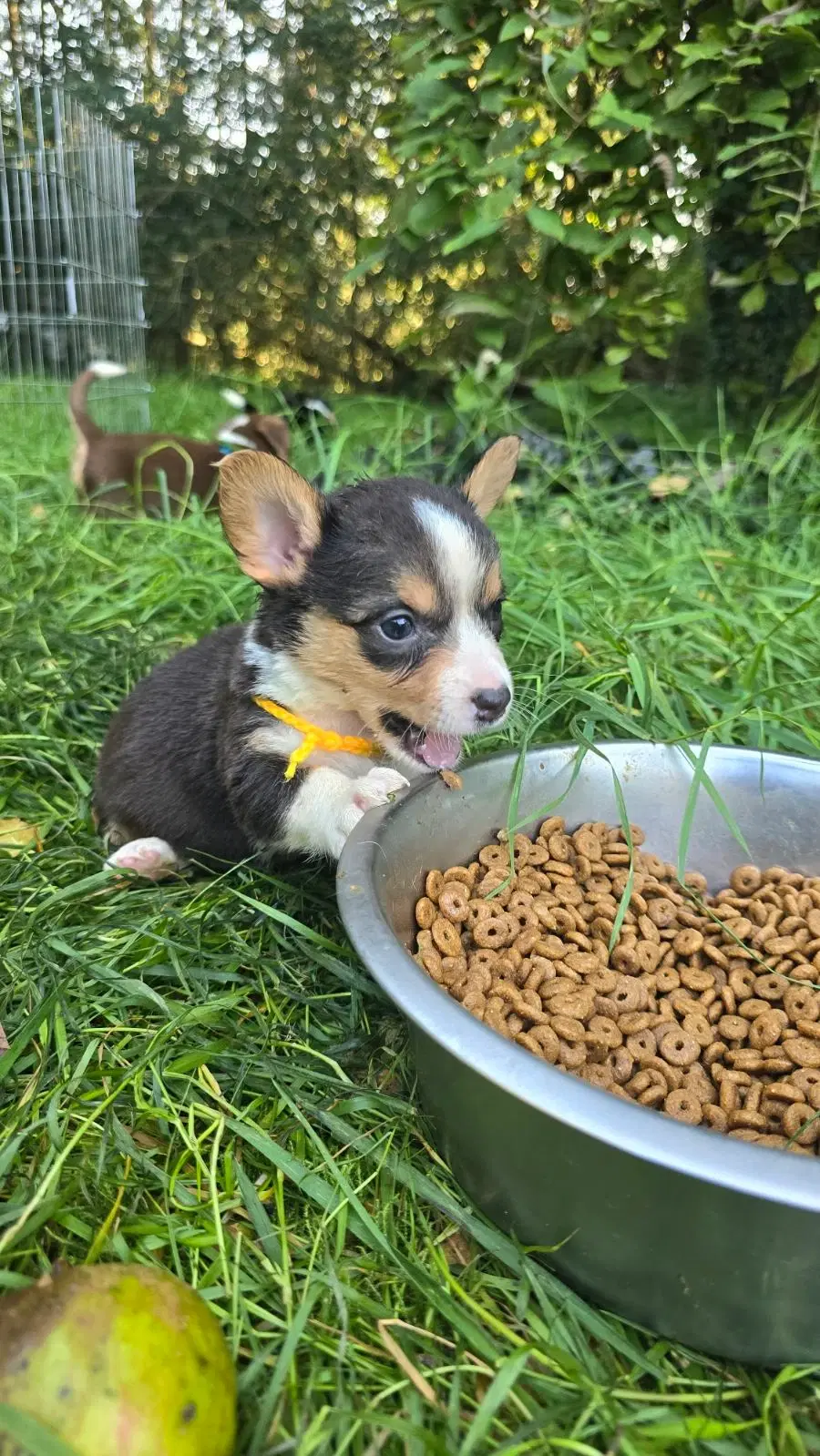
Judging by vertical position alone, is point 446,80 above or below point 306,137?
below

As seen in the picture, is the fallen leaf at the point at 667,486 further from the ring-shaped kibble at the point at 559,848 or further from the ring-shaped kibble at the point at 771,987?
the ring-shaped kibble at the point at 771,987

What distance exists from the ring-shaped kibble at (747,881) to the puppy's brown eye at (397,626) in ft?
3.20

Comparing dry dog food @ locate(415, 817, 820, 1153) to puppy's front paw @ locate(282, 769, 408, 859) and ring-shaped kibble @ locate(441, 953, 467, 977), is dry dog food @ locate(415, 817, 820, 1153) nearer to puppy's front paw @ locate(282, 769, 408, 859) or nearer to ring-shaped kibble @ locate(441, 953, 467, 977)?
ring-shaped kibble @ locate(441, 953, 467, 977)

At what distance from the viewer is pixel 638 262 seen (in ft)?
16.5

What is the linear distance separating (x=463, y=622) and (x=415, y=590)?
0.14m

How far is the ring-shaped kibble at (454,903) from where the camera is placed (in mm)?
2031

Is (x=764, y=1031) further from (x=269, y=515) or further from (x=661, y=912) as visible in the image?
→ (x=269, y=515)

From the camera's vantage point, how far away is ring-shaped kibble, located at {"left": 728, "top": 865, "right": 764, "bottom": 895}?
2.30 meters

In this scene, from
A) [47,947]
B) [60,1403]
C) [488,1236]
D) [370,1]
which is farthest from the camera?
[370,1]

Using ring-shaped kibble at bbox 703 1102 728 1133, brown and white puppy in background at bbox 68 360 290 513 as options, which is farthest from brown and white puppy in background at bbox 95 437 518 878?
brown and white puppy in background at bbox 68 360 290 513

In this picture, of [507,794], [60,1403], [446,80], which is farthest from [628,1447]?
[446,80]

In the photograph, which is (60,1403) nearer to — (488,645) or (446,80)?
(488,645)

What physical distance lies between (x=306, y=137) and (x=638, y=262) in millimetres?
8361

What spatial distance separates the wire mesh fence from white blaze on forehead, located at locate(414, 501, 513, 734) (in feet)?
20.2
